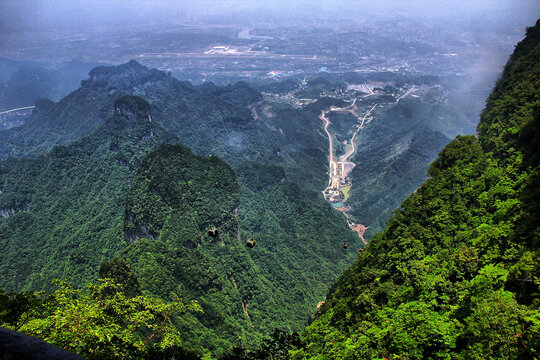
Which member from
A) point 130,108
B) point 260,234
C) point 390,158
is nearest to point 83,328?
point 260,234

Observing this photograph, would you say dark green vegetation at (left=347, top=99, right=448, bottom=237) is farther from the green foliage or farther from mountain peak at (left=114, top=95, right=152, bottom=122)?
the green foliage

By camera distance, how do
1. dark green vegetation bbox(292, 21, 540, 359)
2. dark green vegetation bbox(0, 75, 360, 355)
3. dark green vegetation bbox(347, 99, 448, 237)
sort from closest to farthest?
dark green vegetation bbox(292, 21, 540, 359)
dark green vegetation bbox(0, 75, 360, 355)
dark green vegetation bbox(347, 99, 448, 237)

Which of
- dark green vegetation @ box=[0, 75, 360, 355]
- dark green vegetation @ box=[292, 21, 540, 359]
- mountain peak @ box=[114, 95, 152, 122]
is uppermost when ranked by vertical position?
dark green vegetation @ box=[292, 21, 540, 359]

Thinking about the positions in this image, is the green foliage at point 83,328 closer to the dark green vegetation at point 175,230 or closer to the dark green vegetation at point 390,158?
the dark green vegetation at point 175,230

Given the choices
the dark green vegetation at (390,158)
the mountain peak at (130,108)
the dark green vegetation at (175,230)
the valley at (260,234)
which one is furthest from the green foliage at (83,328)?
the dark green vegetation at (390,158)

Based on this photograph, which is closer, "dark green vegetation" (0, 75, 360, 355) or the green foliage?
the green foliage

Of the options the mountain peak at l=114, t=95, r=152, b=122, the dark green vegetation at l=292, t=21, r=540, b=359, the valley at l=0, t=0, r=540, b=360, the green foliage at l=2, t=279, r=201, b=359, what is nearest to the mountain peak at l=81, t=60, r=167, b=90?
the valley at l=0, t=0, r=540, b=360

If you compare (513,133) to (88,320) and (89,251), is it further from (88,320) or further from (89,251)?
(89,251)

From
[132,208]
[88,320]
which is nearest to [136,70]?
[132,208]
